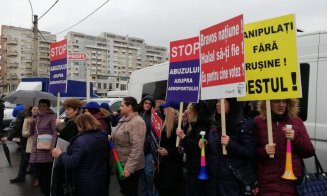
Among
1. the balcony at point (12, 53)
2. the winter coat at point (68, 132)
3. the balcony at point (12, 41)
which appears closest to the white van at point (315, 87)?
the winter coat at point (68, 132)

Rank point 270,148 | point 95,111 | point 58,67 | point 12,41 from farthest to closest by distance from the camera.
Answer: point 12,41 → point 58,67 → point 95,111 → point 270,148

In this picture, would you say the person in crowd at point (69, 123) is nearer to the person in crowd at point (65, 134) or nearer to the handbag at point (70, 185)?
the person in crowd at point (65, 134)

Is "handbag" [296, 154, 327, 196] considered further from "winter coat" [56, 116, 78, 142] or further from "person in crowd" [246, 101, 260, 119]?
"winter coat" [56, 116, 78, 142]

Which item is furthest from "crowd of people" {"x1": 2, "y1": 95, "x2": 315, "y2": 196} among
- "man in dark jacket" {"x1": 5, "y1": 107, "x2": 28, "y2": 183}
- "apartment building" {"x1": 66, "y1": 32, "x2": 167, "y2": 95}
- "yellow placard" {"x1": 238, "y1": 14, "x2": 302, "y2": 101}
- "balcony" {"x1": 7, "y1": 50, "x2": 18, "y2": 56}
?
"apartment building" {"x1": 66, "y1": 32, "x2": 167, "y2": 95}

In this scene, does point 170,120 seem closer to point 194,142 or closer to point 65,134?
point 194,142

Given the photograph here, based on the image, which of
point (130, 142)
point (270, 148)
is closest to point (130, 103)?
point (130, 142)

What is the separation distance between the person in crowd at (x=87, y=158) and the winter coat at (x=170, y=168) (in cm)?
101

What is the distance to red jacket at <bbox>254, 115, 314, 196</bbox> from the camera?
10.3 feet

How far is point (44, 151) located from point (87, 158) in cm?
199

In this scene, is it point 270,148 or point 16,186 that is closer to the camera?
point 270,148

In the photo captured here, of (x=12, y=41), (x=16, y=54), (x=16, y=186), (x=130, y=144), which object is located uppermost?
(x=12, y=41)

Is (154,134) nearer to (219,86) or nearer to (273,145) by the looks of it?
(219,86)

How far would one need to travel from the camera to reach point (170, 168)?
15.6 feet

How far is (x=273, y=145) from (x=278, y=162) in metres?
0.23
